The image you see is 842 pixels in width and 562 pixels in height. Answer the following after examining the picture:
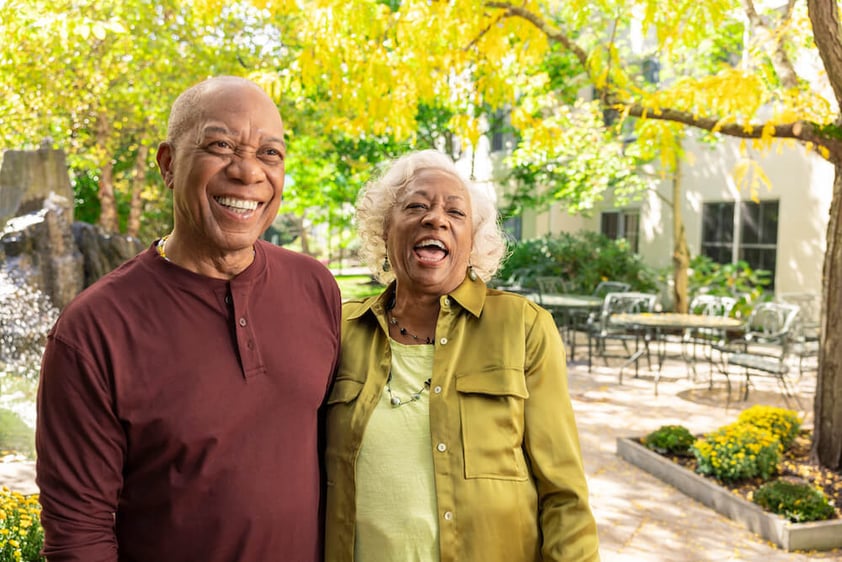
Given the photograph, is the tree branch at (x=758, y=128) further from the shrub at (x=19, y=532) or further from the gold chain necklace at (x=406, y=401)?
the shrub at (x=19, y=532)

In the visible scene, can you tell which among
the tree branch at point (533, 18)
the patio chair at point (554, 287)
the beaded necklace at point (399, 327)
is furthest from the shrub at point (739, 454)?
the patio chair at point (554, 287)

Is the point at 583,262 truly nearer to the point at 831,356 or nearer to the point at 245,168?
the point at 831,356

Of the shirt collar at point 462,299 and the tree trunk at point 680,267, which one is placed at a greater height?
the shirt collar at point 462,299

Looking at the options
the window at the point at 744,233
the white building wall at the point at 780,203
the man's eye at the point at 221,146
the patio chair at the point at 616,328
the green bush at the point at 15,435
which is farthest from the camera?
the window at the point at 744,233

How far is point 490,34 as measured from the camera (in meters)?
6.23

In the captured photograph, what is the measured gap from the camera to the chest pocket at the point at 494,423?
214 centimetres

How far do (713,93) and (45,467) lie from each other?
5.52 metres

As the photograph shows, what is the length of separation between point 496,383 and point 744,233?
52.2 feet

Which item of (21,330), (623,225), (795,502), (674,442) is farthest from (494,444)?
(623,225)

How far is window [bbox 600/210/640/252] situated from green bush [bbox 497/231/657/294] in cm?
144

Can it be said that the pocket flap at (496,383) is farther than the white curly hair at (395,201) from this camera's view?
No

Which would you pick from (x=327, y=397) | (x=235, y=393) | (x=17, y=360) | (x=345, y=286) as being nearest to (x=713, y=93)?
(x=327, y=397)

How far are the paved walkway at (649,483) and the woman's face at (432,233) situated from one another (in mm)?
3392

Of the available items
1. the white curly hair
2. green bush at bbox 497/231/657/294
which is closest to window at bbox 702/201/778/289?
green bush at bbox 497/231/657/294
